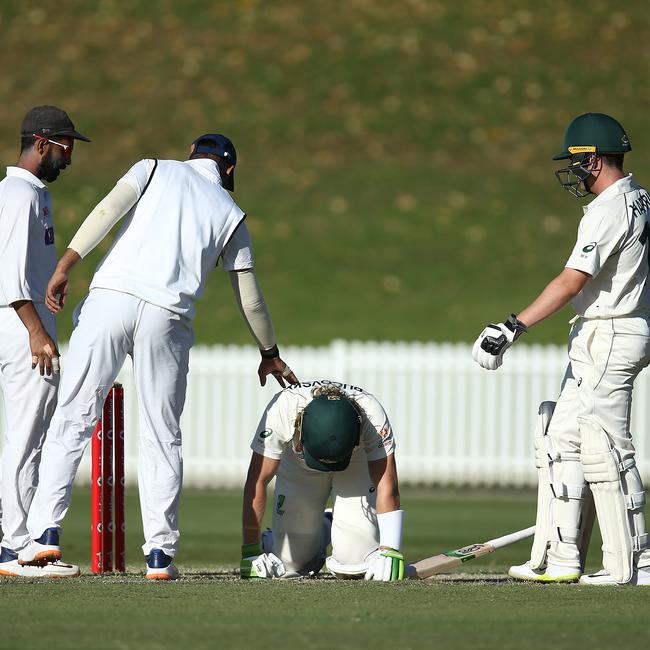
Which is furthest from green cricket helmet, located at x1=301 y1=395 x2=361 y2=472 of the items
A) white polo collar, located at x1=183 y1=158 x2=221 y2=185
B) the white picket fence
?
the white picket fence

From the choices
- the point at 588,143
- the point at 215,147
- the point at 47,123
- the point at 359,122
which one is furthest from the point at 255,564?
the point at 359,122

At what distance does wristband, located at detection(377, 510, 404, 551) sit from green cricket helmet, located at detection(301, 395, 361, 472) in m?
0.31

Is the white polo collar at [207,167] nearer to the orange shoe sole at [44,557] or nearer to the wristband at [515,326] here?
the wristband at [515,326]

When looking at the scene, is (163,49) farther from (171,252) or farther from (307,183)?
(171,252)

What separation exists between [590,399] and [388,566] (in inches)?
45.7

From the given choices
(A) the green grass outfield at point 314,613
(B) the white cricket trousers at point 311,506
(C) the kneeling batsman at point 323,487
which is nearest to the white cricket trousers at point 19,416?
(A) the green grass outfield at point 314,613

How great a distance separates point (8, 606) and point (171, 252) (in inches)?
70.0

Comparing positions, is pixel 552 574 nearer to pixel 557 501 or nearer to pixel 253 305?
pixel 557 501

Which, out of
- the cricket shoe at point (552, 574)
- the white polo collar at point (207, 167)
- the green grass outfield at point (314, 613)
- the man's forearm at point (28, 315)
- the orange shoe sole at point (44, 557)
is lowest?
the green grass outfield at point (314, 613)

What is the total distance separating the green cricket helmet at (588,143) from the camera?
684 centimetres

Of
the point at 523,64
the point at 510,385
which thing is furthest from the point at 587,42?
the point at 510,385

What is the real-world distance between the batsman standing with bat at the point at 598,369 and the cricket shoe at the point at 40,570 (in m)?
1.99

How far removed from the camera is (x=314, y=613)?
5.32 metres

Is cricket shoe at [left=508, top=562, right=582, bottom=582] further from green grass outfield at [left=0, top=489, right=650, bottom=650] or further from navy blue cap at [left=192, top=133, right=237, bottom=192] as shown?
navy blue cap at [left=192, top=133, right=237, bottom=192]
